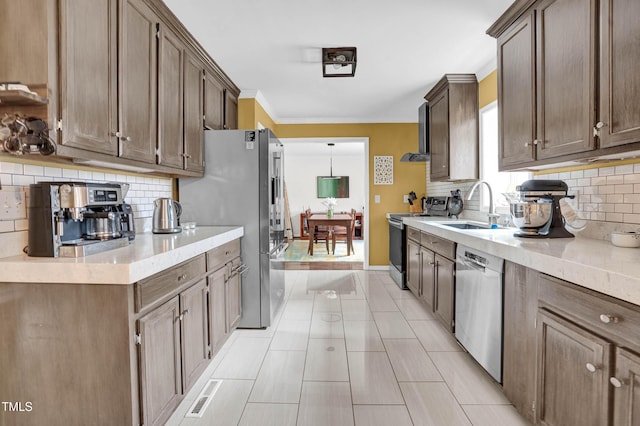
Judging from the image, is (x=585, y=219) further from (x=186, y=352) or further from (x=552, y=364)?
(x=186, y=352)

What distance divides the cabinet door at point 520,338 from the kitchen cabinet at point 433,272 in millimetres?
802

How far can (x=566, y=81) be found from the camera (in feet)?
5.86

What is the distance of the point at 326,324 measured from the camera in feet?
10.0

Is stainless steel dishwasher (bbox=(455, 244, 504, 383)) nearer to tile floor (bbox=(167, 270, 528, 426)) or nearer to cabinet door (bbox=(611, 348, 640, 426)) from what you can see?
tile floor (bbox=(167, 270, 528, 426))

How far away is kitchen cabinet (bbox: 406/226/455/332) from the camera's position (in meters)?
2.71

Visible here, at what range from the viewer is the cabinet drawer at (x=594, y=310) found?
1.07 metres

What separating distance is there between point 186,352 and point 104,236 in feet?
2.50

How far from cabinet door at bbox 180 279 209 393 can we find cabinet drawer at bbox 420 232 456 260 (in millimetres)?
1864

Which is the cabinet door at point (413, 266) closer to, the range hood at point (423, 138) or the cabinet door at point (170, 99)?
the range hood at point (423, 138)

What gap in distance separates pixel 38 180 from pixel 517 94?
2.81 m

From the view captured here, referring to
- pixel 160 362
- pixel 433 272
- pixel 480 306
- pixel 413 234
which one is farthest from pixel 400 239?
pixel 160 362

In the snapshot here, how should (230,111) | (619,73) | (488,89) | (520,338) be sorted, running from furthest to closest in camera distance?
(230,111)
(488,89)
(520,338)
(619,73)

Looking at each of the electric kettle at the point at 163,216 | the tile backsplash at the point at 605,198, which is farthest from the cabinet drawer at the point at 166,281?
the tile backsplash at the point at 605,198

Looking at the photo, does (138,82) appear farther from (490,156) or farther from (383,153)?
(383,153)
